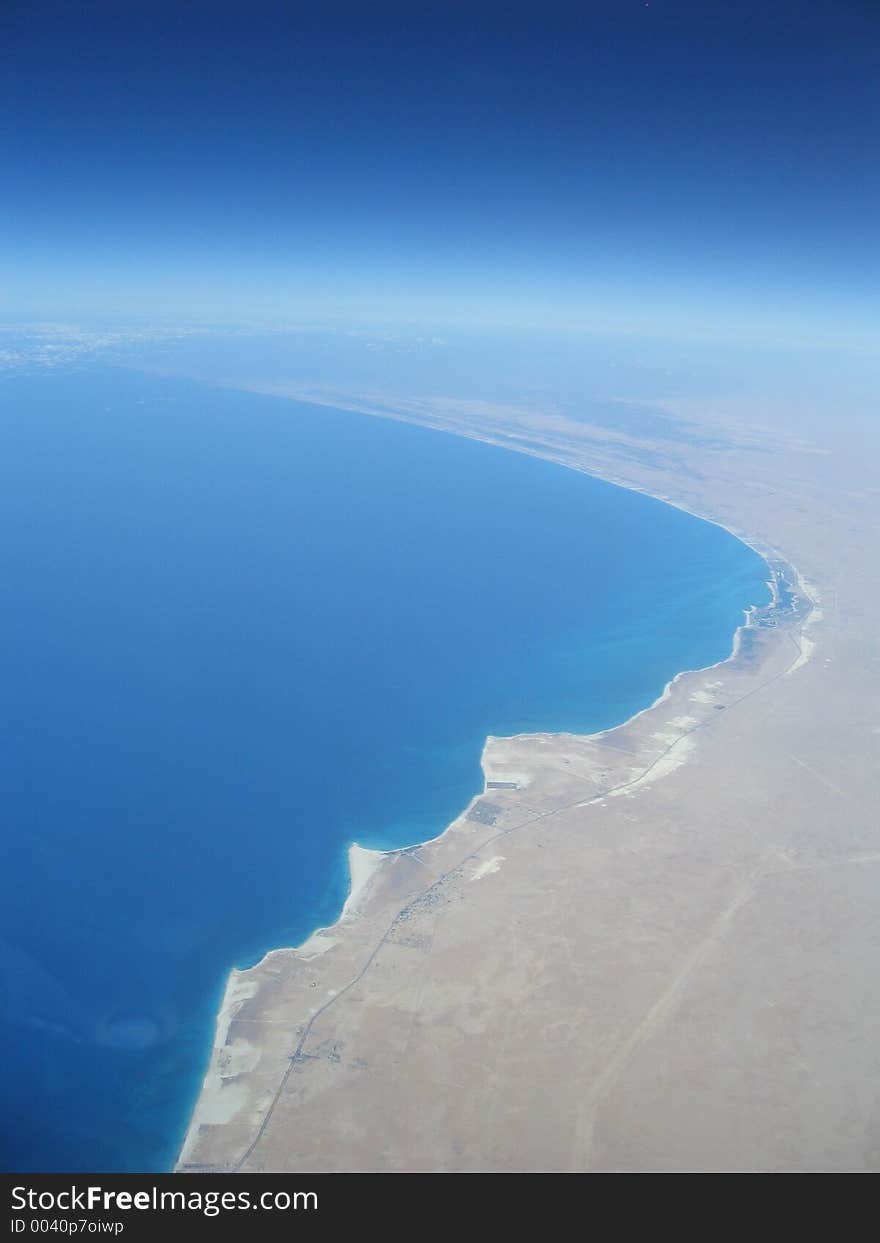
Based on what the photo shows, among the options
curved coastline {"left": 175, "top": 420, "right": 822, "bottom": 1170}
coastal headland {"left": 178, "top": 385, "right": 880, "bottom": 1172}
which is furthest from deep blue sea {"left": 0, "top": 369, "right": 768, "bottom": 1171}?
coastal headland {"left": 178, "top": 385, "right": 880, "bottom": 1172}

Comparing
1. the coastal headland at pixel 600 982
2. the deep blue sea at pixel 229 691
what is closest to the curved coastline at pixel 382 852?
the coastal headland at pixel 600 982

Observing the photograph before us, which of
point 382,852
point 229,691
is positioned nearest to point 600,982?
point 382,852

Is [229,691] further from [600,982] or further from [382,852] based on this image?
[600,982]

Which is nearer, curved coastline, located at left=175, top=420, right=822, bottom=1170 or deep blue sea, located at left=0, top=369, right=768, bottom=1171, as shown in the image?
curved coastline, located at left=175, top=420, right=822, bottom=1170

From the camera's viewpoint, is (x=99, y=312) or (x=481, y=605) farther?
(x=99, y=312)

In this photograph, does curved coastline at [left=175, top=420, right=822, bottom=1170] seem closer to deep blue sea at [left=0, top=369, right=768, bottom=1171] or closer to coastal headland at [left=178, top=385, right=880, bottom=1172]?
coastal headland at [left=178, top=385, right=880, bottom=1172]
